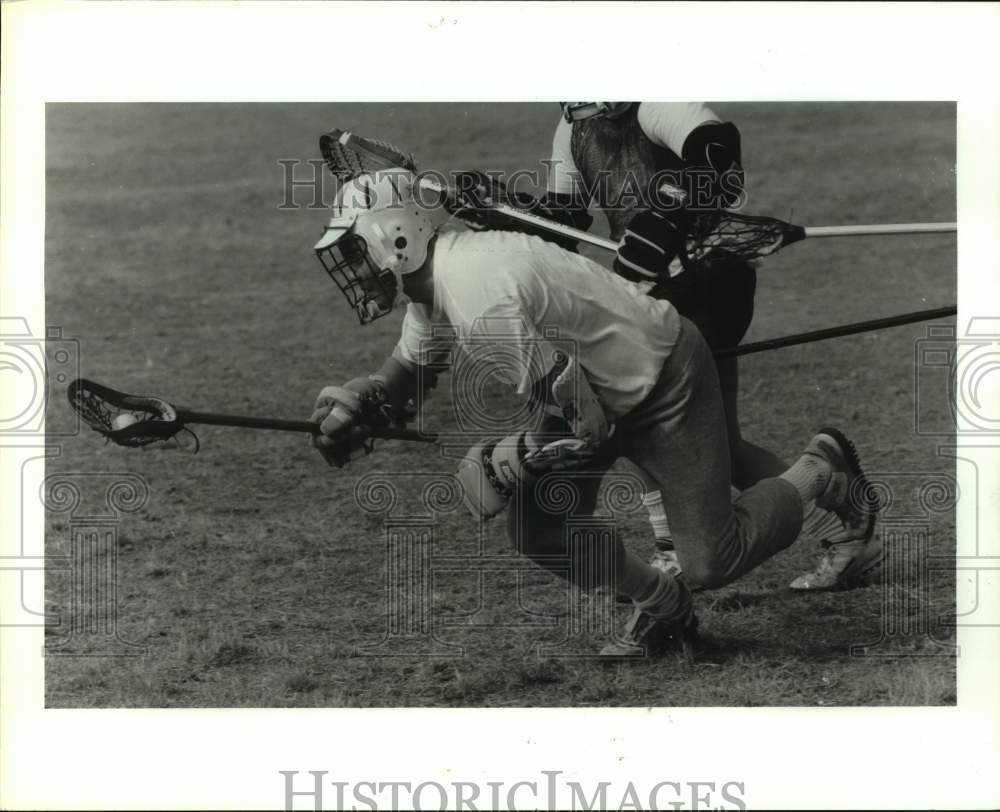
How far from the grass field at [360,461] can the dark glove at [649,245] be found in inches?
53.5

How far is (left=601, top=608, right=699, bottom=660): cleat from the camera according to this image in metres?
5.05

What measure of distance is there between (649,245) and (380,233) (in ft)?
2.87

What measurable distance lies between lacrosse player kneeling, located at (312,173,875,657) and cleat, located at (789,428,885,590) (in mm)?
348

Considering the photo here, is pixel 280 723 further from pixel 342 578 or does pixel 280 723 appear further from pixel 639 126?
pixel 639 126

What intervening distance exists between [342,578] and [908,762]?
7.64 feet

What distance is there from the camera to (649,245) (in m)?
4.71

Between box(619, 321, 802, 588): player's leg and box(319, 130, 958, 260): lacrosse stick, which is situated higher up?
box(319, 130, 958, 260): lacrosse stick

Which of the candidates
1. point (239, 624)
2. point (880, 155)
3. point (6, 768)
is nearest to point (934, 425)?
point (239, 624)

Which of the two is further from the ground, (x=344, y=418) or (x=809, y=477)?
(x=344, y=418)

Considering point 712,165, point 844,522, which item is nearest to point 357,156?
point 712,165

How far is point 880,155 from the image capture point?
40.8 feet

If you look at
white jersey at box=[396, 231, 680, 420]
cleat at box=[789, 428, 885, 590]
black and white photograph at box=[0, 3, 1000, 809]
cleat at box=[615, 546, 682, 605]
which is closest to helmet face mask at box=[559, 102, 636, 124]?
black and white photograph at box=[0, 3, 1000, 809]

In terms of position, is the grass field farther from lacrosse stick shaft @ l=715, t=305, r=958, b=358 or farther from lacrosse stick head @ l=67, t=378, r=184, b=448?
lacrosse stick shaft @ l=715, t=305, r=958, b=358

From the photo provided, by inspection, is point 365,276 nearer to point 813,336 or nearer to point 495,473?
point 495,473
